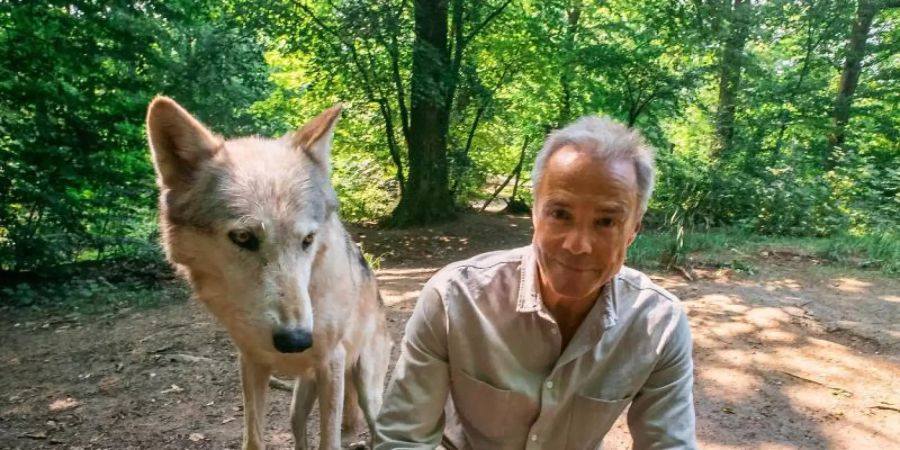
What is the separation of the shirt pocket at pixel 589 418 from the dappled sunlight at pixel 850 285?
6.49m

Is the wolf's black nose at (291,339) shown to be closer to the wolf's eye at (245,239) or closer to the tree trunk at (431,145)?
the wolf's eye at (245,239)

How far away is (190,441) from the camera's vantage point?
11.0 feet

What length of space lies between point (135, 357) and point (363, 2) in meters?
7.35

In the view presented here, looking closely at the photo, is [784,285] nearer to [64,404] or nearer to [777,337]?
[777,337]

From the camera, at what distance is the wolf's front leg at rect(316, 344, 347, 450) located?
2.63 metres

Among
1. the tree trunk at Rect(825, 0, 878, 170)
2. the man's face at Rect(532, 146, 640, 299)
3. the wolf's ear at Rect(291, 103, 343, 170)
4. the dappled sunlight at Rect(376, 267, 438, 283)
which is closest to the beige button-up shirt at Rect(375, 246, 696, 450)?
the man's face at Rect(532, 146, 640, 299)

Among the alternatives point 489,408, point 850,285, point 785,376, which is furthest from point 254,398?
point 850,285

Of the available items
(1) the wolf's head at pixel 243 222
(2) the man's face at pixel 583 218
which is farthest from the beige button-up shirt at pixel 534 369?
(1) the wolf's head at pixel 243 222

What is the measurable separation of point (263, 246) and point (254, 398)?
3.25 feet

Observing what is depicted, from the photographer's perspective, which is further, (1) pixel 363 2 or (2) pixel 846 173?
(2) pixel 846 173

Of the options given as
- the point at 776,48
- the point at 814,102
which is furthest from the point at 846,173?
the point at 776,48

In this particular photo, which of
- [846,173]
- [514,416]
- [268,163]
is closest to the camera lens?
[514,416]

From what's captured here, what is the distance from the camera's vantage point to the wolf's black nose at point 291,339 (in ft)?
6.57

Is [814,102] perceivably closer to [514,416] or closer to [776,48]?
[776,48]
